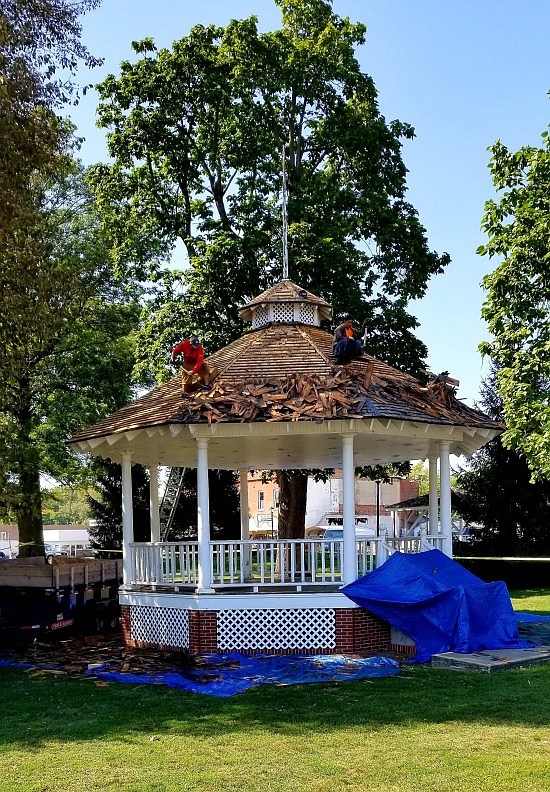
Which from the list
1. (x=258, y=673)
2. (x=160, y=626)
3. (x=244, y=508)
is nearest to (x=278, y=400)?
(x=258, y=673)

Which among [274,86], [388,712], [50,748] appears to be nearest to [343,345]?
[388,712]

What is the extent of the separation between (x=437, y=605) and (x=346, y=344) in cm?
460

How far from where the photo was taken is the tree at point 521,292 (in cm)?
2205

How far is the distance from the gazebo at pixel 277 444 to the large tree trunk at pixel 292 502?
917cm

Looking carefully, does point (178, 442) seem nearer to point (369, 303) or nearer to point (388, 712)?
point (388, 712)

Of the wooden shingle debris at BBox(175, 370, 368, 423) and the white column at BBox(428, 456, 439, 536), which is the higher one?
the wooden shingle debris at BBox(175, 370, 368, 423)

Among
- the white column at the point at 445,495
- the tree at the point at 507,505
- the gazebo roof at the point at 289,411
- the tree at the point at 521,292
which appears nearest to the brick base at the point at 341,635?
the white column at the point at 445,495

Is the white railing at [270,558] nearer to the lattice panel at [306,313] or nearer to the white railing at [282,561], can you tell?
the white railing at [282,561]

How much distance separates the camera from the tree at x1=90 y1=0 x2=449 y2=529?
24906 mm

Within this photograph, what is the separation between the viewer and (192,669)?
481 inches

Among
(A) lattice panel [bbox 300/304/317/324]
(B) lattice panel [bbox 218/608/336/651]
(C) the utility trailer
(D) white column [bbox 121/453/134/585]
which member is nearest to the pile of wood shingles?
(D) white column [bbox 121/453/134/585]

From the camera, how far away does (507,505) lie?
103ft

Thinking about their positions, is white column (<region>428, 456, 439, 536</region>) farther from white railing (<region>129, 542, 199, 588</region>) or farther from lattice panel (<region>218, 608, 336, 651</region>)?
white railing (<region>129, 542, 199, 588</region>)

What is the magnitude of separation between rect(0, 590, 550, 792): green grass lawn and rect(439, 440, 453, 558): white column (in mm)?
3874
